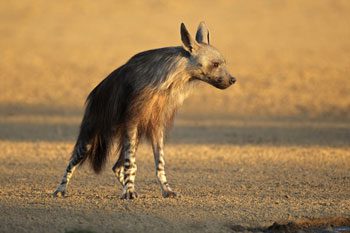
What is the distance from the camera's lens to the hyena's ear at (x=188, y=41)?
29.3 feet

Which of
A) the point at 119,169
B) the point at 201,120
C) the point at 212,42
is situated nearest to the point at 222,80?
the point at 119,169

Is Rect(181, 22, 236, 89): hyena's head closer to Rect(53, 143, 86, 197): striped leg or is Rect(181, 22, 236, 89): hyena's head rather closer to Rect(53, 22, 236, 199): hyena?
Rect(53, 22, 236, 199): hyena

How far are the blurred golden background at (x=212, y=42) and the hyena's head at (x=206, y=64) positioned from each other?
937 cm

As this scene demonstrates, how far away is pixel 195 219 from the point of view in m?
8.00

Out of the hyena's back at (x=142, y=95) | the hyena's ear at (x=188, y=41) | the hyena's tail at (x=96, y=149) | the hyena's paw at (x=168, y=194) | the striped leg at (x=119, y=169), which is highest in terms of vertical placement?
the hyena's ear at (x=188, y=41)

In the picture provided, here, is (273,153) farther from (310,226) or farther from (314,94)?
(314,94)

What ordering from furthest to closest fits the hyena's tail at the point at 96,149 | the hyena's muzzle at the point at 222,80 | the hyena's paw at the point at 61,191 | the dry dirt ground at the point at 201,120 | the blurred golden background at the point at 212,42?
the blurred golden background at the point at 212,42, the hyena's tail at the point at 96,149, the hyena's paw at the point at 61,191, the hyena's muzzle at the point at 222,80, the dry dirt ground at the point at 201,120

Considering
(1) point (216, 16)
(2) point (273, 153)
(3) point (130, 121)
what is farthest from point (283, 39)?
(3) point (130, 121)

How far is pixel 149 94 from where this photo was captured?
8867 mm

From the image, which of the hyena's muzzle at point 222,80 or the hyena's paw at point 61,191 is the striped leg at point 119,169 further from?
the hyena's muzzle at point 222,80

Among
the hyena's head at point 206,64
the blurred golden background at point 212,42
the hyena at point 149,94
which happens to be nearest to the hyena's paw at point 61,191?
the hyena at point 149,94

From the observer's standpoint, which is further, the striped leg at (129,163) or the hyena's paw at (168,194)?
the hyena's paw at (168,194)

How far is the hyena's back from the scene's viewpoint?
888 centimetres

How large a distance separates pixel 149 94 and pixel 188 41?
72 cm
